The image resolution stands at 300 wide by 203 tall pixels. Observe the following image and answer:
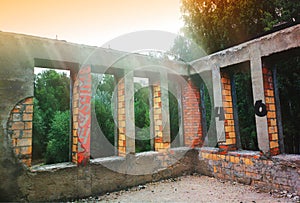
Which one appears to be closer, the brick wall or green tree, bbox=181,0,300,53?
the brick wall

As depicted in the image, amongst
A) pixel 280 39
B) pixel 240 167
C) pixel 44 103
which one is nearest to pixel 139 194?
pixel 240 167

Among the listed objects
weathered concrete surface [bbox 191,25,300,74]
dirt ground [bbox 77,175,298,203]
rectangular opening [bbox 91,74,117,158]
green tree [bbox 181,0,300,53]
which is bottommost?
dirt ground [bbox 77,175,298,203]

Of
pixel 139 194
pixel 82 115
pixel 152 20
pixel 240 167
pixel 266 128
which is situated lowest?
pixel 139 194

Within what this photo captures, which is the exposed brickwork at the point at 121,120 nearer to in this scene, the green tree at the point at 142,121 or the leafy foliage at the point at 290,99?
the green tree at the point at 142,121

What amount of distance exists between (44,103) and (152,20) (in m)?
7.07

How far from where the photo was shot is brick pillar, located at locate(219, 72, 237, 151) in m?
4.68

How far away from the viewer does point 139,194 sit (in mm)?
3906

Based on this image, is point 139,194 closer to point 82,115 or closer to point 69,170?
point 69,170

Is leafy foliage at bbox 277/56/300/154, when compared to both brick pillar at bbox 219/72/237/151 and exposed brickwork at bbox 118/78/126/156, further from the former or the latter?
exposed brickwork at bbox 118/78/126/156

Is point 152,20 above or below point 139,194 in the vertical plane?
above

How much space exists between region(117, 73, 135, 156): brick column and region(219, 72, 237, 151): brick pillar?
2.08 meters

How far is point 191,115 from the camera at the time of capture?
18.6 feet

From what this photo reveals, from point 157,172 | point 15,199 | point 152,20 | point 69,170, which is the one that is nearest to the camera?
point 15,199

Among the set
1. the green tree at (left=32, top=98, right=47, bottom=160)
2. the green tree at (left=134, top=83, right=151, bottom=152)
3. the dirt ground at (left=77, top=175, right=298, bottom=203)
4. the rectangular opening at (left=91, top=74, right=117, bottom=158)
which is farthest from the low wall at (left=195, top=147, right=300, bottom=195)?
the green tree at (left=32, top=98, right=47, bottom=160)
